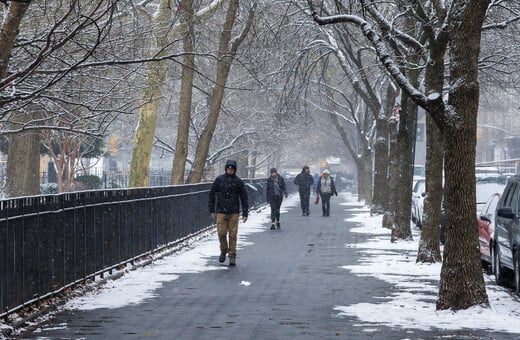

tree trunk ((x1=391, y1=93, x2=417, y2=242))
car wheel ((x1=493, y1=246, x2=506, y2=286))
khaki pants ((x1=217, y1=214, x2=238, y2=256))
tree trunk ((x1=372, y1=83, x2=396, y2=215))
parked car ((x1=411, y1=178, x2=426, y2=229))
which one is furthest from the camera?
tree trunk ((x1=372, y1=83, x2=396, y2=215))

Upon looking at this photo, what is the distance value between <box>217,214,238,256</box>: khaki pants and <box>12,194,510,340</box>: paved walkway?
412mm

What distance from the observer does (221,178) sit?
21.0 metres

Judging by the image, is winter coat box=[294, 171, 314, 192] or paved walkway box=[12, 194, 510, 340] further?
winter coat box=[294, 171, 314, 192]

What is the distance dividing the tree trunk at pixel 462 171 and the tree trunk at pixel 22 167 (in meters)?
16.9

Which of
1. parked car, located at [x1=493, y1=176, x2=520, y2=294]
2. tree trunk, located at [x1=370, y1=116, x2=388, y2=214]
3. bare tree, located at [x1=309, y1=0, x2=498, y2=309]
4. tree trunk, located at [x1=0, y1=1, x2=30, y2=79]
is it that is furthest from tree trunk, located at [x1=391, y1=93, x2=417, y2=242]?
tree trunk, located at [x1=0, y1=1, x2=30, y2=79]

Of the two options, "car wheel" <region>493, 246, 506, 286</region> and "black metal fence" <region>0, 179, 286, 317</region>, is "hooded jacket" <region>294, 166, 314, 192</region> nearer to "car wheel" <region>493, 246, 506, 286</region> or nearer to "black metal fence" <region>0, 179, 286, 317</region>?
"black metal fence" <region>0, 179, 286, 317</region>

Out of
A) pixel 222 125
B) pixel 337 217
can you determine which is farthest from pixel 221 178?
pixel 222 125

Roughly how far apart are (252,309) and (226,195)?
7210 mm

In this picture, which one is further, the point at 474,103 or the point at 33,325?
the point at 474,103

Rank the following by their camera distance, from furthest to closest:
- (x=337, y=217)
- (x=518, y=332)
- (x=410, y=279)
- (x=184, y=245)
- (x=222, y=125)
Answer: (x=222, y=125), (x=337, y=217), (x=184, y=245), (x=410, y=279), (x=518, y=332)

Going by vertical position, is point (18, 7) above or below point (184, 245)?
above

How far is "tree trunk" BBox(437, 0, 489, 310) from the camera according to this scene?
13.4m

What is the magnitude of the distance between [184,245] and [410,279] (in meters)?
8.87

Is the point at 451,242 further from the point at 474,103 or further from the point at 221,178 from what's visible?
the point at 221,178
